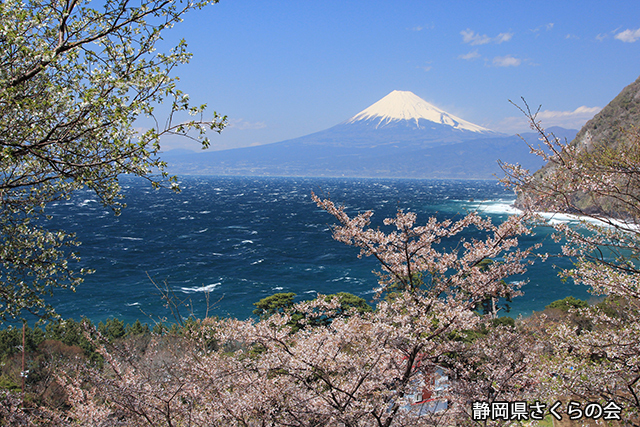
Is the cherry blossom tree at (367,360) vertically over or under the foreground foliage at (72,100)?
under

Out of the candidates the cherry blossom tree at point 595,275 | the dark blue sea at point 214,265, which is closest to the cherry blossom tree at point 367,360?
the cherry blossom tree at point 595,275

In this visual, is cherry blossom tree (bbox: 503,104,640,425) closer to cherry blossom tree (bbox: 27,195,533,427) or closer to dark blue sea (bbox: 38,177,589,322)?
cherry blossom tree (bbox: 27,195,533,427)

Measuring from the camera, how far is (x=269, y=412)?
17.6ft

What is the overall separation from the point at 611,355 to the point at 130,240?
2556 inches

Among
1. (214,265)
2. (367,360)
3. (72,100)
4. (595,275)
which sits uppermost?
(72,100)

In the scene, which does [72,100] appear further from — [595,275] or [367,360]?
[595,275]

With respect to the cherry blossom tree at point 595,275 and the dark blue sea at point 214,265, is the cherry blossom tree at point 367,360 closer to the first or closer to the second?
the cherry blossom tree at point 595,275

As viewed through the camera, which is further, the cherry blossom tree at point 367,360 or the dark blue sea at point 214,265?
the dark blue sea at point 214,265

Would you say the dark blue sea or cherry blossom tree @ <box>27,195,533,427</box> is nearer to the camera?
cherry blossom tree @ <box>27,195,533,427</box>

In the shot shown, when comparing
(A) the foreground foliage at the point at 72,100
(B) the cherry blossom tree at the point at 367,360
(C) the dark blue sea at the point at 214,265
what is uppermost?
(A) the foreground foliage at the point at 72,100

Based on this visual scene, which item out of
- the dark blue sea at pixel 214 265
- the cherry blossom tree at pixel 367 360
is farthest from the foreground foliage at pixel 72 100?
the dark blue sea at pixel 214 265

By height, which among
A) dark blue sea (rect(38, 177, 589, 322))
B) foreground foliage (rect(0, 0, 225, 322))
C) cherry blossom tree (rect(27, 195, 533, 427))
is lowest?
dark blue sea (rect(38, 177, 589, 322))

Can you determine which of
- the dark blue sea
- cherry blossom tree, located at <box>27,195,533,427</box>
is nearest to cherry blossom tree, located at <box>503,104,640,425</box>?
cherry blossom tree, located at <box>27,195,533,427</box>

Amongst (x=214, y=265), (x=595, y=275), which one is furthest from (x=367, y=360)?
(x=214, y=265)
